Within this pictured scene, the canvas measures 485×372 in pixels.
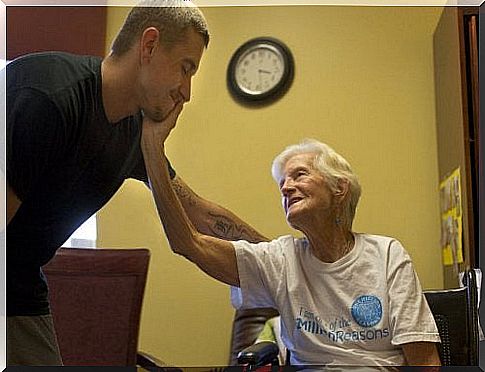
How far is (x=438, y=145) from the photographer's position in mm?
1944

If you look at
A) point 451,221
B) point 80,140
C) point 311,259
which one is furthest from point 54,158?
point 451,221

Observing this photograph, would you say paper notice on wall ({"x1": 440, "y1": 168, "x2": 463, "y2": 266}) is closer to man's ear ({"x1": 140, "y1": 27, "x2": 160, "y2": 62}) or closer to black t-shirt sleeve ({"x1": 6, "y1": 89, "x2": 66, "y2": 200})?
man's ear ({"x1": 140, "y1": 27, "x2": 160, "y2": 62})

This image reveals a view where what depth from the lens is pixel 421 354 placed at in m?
1.90

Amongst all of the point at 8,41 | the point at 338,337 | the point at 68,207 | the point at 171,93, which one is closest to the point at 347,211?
the point at 338,337

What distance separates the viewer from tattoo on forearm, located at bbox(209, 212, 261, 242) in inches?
76.0

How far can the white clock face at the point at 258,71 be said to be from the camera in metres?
1.96

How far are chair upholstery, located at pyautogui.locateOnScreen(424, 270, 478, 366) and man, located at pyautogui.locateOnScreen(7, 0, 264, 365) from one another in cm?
48

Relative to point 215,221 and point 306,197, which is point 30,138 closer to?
point 215,221

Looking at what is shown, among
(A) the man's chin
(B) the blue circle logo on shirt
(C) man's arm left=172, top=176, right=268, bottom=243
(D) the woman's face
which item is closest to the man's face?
(A) the man's chin

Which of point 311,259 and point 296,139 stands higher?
point 296,139

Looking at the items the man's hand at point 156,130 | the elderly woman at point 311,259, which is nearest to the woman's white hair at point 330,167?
the elderly woman at point 311,259

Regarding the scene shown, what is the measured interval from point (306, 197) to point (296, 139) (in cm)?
14

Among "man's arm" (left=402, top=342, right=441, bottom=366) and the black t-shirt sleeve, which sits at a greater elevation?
the black t-shirt sleeve

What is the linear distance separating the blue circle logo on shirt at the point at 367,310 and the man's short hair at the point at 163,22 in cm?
73
